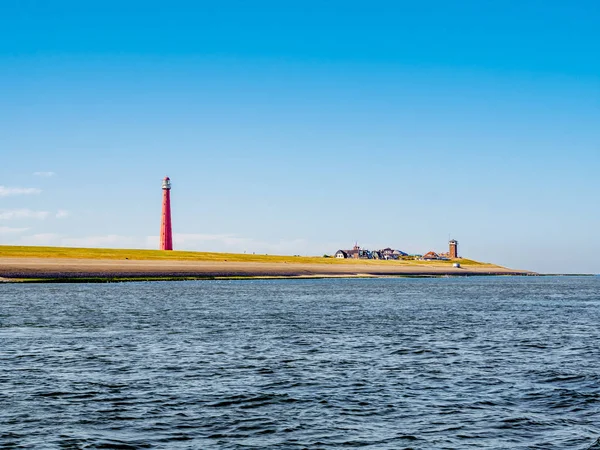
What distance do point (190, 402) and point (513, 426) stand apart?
9.84 meters

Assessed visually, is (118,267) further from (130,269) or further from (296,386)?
(296,386)

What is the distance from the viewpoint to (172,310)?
59.8 m

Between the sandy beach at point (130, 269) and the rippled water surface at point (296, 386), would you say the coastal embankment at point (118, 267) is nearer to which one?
the sandy beach at point (130, 269)

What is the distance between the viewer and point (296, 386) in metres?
23.8

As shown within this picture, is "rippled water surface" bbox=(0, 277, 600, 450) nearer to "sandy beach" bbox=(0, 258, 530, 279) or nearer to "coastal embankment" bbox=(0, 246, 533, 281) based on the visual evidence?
"coastal embankment" bbox=(0, 246, 533, 281)

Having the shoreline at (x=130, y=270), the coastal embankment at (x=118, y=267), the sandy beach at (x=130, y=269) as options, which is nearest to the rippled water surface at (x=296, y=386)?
the shoreline at (x=130, y=270)

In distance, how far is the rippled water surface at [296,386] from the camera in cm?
1756

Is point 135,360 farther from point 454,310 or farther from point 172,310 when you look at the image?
point 454,310

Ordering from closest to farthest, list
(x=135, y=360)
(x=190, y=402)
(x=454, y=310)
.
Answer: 1. (x=190, y=402)
2. (x=135, y=360)
3. (x=454, y=310)

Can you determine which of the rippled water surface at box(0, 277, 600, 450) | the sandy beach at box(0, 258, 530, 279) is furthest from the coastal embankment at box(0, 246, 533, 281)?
the rippled water surface at box(0, 277, 600, 450)

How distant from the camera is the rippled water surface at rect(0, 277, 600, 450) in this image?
17.6 metres

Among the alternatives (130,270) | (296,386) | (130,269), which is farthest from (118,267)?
(296,386)

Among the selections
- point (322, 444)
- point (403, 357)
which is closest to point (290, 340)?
point (403, 357)

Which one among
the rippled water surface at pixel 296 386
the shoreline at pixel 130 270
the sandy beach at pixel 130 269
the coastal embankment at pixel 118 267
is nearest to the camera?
the rippled water surface at pixel 296 386
